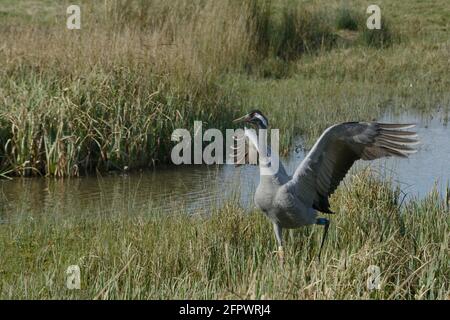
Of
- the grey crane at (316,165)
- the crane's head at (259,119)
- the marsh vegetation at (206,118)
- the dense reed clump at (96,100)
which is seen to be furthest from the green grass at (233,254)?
the dense reed clump at (96,100)

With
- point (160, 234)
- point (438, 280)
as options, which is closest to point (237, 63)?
point (160, 234)

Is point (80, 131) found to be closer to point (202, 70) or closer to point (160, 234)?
point (202, 70)

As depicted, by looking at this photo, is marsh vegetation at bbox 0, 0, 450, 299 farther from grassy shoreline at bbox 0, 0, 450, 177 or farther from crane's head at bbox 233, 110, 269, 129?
crane's head at bbox 233, 110, 269, 129

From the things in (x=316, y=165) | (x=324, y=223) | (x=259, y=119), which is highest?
(x=259, y=119)

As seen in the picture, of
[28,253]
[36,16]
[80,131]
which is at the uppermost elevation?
[36,16]

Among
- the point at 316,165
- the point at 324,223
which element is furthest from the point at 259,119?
the point at 324,223

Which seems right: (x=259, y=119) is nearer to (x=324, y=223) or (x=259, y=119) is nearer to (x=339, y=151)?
(x=339, y=151)

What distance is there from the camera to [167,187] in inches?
366

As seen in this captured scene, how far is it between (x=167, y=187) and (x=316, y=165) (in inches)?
131

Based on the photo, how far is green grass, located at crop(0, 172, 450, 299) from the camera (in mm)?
5238

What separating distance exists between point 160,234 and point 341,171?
140 centimetres

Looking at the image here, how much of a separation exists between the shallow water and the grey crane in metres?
1.30

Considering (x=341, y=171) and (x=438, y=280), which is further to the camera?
(x=341, y=171)

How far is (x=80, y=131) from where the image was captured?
961cm
